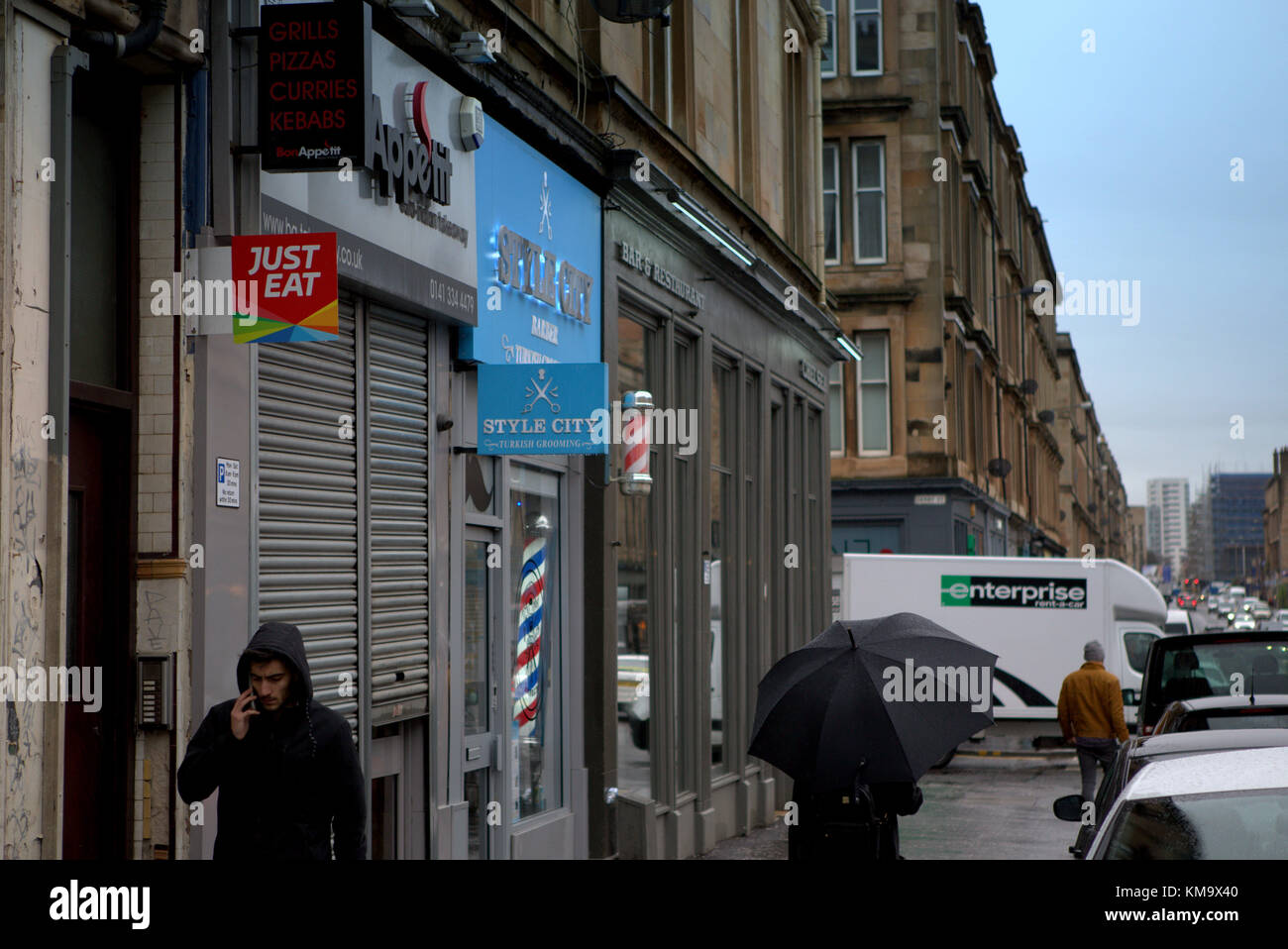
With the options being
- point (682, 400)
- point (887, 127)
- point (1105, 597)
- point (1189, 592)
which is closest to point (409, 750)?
point (682, 400)

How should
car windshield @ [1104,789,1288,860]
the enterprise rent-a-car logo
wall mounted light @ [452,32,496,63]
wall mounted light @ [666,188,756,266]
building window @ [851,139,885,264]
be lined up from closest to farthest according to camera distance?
car windshield @ [1104,789,1288,860] → wall mounted light @ [452,32,496,63] → wall mounted light @ [666,188,756,266] → the enterprise rent-a-car logo → building window @ [851,139,885,264]

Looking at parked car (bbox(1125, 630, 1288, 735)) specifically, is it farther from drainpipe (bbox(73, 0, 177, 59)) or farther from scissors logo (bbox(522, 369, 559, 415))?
drainpipe (bbox(73, 0, 177, 59))

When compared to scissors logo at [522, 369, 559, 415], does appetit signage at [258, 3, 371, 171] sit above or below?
above

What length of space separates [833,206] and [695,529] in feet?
77.2

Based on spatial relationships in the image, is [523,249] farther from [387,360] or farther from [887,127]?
[887,127]

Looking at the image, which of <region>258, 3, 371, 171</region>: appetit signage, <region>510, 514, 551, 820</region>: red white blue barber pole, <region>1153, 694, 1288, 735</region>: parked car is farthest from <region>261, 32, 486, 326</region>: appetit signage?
<region>1153, 694, 1288, 735</region>: parked car

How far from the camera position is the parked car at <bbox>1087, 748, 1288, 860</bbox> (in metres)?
5.01

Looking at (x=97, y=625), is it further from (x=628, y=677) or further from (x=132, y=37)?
(x=628, y=677)

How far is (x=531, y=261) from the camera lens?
12.2m

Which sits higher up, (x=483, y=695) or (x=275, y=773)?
(x=275, y=773)

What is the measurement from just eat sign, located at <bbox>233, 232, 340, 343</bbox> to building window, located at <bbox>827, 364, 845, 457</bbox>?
1236 inches

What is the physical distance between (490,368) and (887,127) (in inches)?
1165

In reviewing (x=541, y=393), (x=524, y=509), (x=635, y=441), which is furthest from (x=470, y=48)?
(x=635, y=441)

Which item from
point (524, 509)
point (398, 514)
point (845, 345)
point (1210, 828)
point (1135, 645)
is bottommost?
point (1135, 645)
